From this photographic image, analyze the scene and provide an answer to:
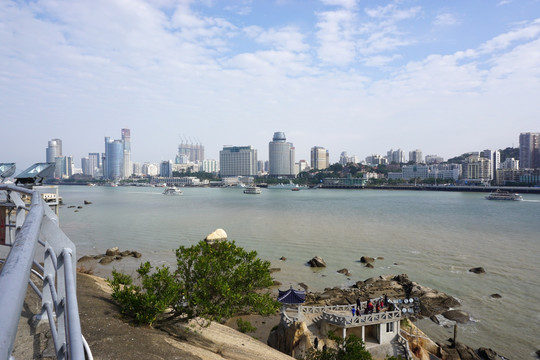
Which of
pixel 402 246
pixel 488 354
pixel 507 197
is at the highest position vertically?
pixel 507 197

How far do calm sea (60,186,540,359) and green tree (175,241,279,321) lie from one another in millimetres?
8830

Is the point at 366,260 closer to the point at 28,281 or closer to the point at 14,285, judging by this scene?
the point at 28,281

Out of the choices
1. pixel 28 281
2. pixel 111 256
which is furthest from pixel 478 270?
pixel 28 281

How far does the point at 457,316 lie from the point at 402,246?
15045mm

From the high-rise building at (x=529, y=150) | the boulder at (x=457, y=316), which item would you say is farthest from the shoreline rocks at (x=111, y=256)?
the high-rise building at (x=529, y=150)

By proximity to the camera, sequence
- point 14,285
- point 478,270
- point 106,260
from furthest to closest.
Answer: point 106,260 → point 478,270 → point 14,285

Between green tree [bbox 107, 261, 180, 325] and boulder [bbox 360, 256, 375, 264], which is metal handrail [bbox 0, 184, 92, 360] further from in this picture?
boulder [bbox 360, 256, 375, 264]

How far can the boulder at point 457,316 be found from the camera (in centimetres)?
1664

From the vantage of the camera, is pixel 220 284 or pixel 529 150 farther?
pixel 529 150

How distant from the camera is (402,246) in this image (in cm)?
3167

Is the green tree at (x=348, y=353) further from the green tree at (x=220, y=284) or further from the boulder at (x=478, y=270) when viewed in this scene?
the boulder at (x=478, y=270)

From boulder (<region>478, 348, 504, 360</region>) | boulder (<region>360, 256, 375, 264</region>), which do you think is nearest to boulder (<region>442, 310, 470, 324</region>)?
boulder (<region>478, 348, 504, 360</region>)

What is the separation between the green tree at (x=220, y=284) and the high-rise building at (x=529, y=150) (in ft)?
639

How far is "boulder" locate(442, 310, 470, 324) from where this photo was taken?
16.6 metres
